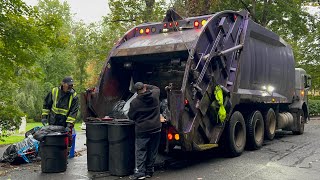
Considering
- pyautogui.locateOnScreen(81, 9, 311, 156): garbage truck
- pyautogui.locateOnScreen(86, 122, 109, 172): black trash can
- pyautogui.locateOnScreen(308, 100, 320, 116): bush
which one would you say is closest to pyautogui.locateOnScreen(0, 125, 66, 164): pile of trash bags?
pyautogui.locateOnScreen(81, 9, 311, 156): garbage truck

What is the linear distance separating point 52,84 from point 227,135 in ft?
110

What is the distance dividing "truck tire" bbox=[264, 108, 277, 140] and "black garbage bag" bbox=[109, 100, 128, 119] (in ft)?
12.4

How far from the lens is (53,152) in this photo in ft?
20.8

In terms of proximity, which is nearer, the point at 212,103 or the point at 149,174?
the point at 149,174

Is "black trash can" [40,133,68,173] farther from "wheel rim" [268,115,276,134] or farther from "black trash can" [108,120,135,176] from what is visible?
"wheel rim" [268,115,276,134]

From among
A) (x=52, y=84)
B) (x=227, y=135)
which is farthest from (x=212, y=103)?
(x=52, y=84)

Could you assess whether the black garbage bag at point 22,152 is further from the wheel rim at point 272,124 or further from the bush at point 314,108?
the bush at point 314,108

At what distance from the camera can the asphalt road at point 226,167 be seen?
6.10m

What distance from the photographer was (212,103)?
6.90 m

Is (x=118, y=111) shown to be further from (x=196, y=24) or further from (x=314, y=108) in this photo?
(x=314, y=108)

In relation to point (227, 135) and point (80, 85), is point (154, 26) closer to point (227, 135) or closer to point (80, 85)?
point (227, 135)

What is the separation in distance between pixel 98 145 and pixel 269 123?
16.4ft

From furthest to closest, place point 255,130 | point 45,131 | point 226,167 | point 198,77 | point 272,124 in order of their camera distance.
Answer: point 272,124
point 255,130
point 226,167
point 198,77
point 45,131

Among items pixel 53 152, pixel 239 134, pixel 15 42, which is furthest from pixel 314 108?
pixel 53 152
